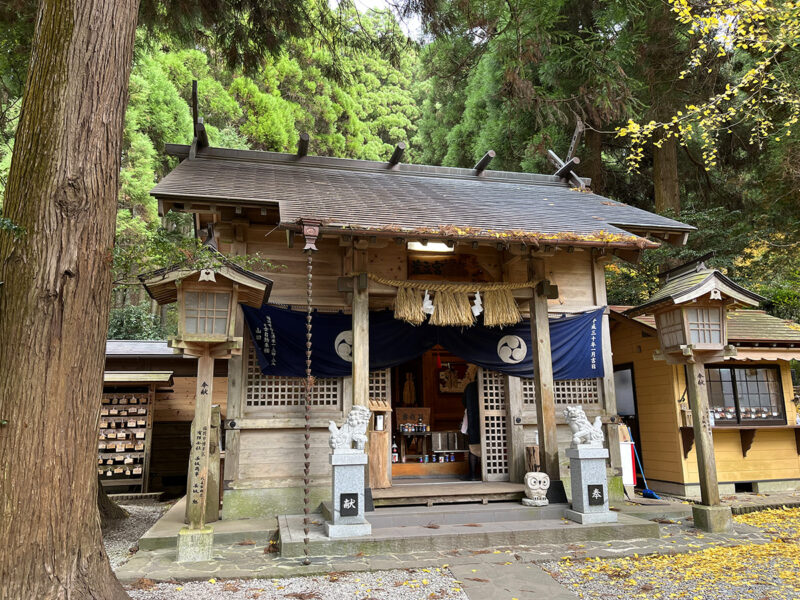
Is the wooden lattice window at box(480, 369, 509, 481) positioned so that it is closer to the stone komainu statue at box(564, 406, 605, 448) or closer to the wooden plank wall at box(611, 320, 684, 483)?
the stone komainu statue at box(564, 406, 605, 448)

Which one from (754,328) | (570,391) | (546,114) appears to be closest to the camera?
(570,391)

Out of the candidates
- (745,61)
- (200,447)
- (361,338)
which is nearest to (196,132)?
(361,338)

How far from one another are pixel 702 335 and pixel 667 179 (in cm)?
808

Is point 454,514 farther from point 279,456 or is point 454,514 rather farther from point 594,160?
point 594,160

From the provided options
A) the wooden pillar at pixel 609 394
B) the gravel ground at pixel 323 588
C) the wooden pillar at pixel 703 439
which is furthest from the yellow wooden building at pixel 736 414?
the gravel ground at pixel 323 588

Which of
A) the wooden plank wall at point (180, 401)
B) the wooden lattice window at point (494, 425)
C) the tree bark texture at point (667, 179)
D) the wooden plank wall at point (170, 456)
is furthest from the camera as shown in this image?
the tree bark texture at point (667, 179)

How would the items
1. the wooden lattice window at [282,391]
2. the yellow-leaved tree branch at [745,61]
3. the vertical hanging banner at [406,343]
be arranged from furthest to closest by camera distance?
the wooden lattice window at [282,391] < the vertical hanging banner at [406,343] < the yellow-leaved tree branch at [745,61]

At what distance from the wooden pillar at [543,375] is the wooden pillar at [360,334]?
2.71 m

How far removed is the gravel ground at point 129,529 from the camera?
21.3 feet

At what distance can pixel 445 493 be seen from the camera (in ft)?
25.8

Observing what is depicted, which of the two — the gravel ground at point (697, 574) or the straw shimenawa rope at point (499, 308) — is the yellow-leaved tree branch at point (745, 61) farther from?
the gravel ground at point (697, 574)

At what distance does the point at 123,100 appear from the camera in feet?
14.5

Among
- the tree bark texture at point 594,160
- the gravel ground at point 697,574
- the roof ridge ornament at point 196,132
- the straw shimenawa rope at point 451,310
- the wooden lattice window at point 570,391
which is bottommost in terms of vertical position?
the gravel ground at point 697,574

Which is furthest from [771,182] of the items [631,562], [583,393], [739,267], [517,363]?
[631,562]
